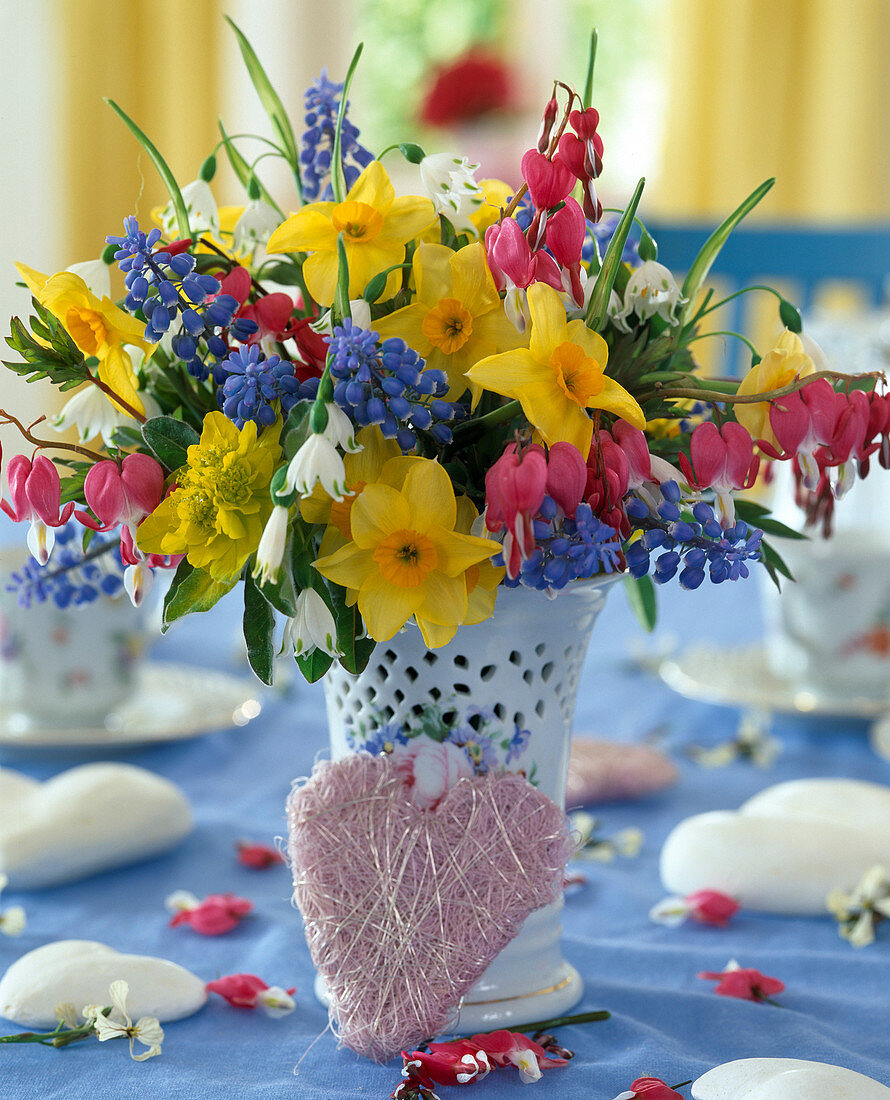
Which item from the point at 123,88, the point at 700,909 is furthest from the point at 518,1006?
the point at 123,88

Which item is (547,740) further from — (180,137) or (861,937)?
(180,137)

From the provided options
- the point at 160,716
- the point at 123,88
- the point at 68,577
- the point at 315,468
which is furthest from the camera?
the point at 123,88

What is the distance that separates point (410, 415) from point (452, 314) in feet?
0.15

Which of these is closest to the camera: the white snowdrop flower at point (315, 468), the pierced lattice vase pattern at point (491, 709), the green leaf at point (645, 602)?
the white snowdrop flower at point (315, 468)

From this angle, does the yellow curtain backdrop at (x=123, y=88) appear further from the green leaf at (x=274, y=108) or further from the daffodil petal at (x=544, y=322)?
the daffodil petal at (x=544, y=322)

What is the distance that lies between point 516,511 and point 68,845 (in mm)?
382

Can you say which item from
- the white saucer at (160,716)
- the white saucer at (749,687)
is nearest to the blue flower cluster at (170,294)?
the white saucer at (160,716)

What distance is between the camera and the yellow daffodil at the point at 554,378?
378mm

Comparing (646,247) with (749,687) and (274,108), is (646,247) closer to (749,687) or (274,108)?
(274,108)

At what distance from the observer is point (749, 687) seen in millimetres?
895

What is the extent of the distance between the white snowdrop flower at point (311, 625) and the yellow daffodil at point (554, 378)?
92 mm

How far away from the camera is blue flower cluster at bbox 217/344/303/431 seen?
39 cm

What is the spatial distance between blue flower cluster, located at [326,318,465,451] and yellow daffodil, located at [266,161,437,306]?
1.6 inches

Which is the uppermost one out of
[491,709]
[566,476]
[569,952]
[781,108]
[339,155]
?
[781,108]
